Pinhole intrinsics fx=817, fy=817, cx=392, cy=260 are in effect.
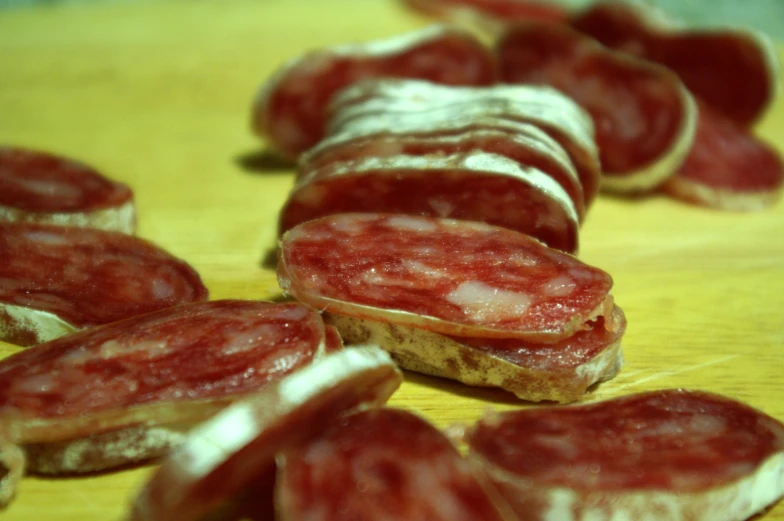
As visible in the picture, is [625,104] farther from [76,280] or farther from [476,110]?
[76,280]

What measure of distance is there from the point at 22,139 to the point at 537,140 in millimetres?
2284

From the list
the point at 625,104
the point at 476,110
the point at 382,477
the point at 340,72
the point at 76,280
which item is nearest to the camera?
the point at 382,477

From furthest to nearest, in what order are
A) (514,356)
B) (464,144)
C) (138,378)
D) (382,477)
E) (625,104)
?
(625,104)
(464,144)
(514,356)
(138,378)
(382,477)

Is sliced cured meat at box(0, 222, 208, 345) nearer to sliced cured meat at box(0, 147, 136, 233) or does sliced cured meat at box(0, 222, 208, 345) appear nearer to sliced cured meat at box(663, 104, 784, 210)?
sliced cured meat at box(0, 147, 136, 233)

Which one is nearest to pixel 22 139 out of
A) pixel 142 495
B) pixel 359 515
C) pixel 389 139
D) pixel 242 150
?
pixel 242 150

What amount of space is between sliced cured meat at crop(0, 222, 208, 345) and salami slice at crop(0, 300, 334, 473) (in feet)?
0.75

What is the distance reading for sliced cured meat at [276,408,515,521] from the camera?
1.42 m

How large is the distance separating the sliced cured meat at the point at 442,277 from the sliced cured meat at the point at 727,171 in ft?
4.05

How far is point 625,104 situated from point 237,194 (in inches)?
57.1

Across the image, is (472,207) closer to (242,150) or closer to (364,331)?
(364,331)

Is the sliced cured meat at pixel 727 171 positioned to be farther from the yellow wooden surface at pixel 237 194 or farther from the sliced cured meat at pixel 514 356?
the sliced cured meat at pixel 514 356

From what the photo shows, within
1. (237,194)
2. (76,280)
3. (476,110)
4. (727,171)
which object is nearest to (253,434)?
(76,280)

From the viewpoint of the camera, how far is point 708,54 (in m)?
3.25

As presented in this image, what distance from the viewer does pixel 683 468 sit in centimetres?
153
